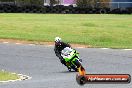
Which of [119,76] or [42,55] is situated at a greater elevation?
[119,76]

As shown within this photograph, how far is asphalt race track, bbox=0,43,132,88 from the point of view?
44.3 ft

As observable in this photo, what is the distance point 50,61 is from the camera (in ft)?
57.9

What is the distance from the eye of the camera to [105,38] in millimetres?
27750

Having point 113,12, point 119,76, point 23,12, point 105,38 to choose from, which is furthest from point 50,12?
point 119,76

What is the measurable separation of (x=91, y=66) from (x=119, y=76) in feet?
41.4

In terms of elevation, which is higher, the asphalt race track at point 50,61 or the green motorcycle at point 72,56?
the green motorcycle at point 72,56

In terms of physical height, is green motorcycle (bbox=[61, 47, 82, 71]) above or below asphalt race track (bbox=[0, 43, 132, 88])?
above

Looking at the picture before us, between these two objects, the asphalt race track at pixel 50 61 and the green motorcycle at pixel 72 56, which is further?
the asphalt race track at pixel 50 61

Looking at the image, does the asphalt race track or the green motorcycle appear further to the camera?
the asphalt race track

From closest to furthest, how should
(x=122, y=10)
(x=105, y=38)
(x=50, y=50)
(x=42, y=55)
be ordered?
(x=42, y=55) → (x=50, y=50) → (x=105, y=38) → (x=122, y=10)

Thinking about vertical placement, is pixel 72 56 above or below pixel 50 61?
above

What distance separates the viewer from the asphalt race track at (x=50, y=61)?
13.5m

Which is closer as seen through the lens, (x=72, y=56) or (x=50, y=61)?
Result: (x=72, y=56)

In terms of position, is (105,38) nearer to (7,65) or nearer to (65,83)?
(7,65)
